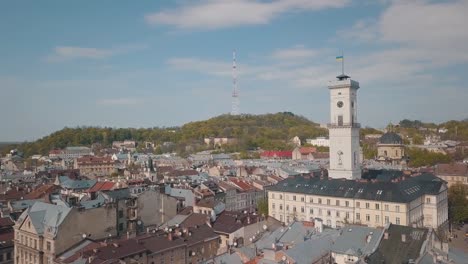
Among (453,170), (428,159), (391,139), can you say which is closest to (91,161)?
(391,139)

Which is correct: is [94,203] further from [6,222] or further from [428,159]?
[428,159]

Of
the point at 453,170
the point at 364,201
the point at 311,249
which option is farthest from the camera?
the point at 453,170

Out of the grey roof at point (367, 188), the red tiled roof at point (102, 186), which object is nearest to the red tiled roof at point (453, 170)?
the grey roof at point (367, 188)

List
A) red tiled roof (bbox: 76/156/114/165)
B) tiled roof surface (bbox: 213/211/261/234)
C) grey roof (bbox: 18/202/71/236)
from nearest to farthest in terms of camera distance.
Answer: grey roof (bbox: 18/202/71/236), tiled roof surface (bbox: 213/211/261/234), red tiled roof (bbox: 76/156/114/165)

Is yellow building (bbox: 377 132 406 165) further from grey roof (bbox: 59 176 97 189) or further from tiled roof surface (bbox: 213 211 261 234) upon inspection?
grey roof (bbox: 59 176 97 189)

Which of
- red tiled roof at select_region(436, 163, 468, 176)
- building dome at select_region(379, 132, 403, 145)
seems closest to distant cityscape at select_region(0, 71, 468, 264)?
red tiled roof at select_region(436, 163, 468, 176)

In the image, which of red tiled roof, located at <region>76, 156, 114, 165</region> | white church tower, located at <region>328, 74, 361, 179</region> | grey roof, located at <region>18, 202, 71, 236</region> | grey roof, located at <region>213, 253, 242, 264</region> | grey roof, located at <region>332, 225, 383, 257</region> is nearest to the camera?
grey roof, located at <region>213, 253, 242, 264</region>

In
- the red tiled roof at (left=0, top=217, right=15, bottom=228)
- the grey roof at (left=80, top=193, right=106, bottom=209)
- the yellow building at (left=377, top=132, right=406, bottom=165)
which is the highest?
the yellow building at (left=377, top=132, right=406, bottom=165)
